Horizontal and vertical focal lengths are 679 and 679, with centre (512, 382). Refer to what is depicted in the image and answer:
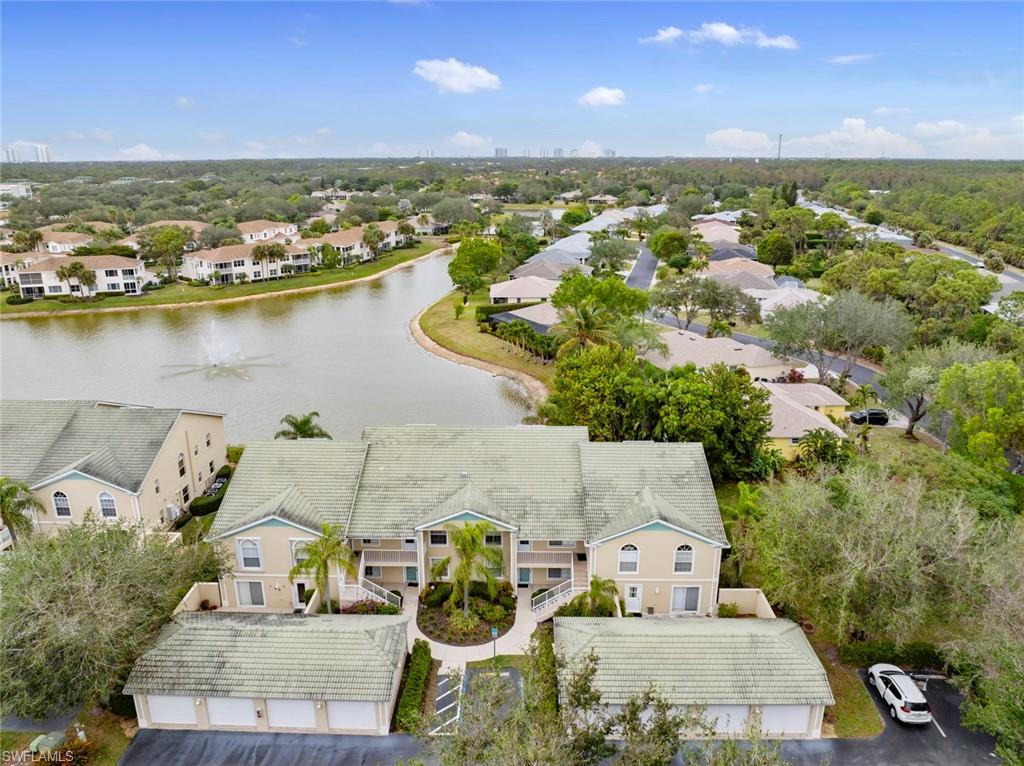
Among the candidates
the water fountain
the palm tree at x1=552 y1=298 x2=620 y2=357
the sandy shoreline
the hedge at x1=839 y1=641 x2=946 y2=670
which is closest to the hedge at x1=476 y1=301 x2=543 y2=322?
the sandy shoreline

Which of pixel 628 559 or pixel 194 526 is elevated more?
pixel 628 559

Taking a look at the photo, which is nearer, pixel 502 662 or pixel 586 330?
pixel 502 662

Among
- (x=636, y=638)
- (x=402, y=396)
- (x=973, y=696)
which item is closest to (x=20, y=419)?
(x=402, y=396)

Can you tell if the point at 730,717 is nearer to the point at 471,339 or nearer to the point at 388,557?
the point at 388,557

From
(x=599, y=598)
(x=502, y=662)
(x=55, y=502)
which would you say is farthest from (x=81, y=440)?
(x=599, y=598)

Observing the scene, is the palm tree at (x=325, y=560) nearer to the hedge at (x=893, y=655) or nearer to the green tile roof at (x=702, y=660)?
the green tile roof at (x=702, y=660)
